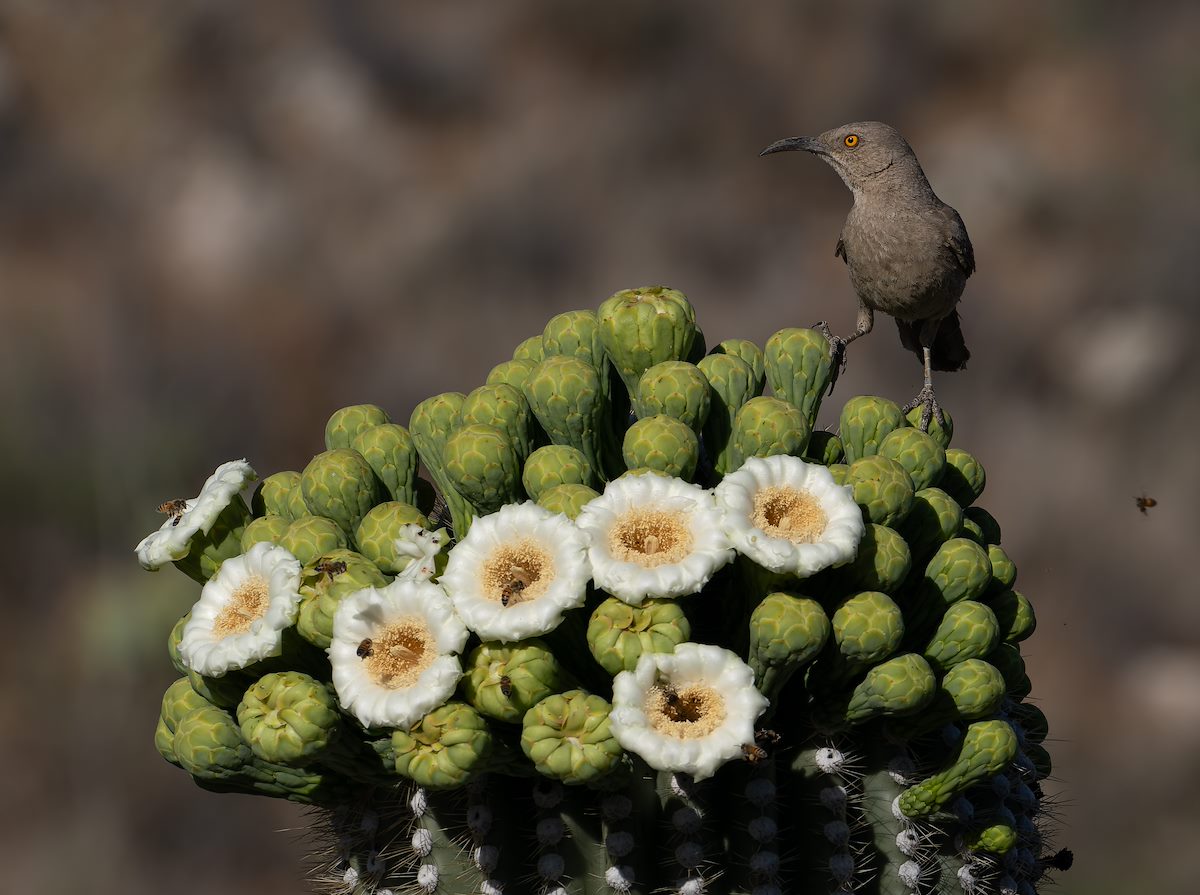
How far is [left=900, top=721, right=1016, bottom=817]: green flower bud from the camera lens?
208 centimetres

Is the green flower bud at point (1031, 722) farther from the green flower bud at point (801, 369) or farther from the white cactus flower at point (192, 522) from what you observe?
the white cactus flower at point (192, 522)

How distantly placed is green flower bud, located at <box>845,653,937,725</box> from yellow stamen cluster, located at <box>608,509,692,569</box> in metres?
0.38

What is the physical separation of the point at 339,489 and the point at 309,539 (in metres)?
0.17

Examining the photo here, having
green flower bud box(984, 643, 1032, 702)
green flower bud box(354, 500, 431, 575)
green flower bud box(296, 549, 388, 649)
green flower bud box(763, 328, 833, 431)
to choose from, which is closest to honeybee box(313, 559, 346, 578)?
green flower bud box(296, 549, 388, 649)

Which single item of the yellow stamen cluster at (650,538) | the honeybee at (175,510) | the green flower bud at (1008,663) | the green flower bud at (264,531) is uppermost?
the honeybee at (175,510)

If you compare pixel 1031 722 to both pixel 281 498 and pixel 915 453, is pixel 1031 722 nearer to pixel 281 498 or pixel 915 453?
pixel 915 453

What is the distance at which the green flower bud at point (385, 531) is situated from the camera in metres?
2.12

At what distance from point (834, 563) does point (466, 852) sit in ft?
2.57

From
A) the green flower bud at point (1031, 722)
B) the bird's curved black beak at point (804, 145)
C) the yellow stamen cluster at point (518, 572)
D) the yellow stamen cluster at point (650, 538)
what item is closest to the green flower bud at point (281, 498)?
→ the yellow stamen cluster at point (518, 572)

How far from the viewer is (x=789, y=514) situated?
1924 millimetres

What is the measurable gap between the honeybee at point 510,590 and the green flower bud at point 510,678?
0.22 feet

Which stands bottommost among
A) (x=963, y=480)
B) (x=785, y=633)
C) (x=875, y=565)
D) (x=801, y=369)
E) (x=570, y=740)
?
(x=570, y=740)

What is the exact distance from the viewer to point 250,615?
1.98m

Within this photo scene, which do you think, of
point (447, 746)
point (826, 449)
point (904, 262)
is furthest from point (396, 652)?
point (904, 262)
